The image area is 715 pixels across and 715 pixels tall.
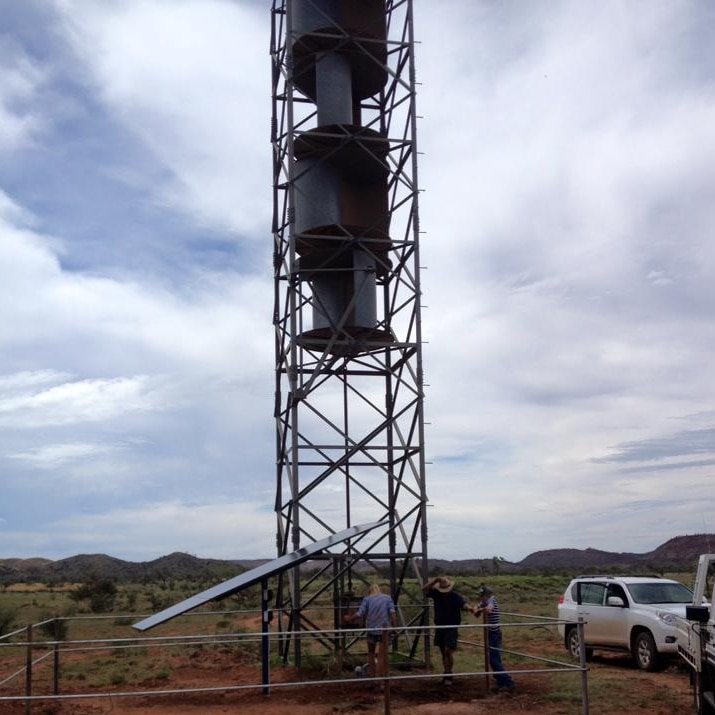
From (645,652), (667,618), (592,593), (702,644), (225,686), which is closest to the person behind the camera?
(702,644)

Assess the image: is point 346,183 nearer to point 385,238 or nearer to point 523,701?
point 385,238

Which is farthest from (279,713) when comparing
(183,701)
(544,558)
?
(544,558)

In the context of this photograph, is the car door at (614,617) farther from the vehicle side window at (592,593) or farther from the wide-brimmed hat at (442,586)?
the wide-brimmed hat at (442,586)

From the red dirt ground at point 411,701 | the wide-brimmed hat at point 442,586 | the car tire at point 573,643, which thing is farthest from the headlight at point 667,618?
the wide-brimmed hat at point 442,586

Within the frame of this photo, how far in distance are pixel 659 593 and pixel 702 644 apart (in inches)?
299

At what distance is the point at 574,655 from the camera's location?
18844 mm

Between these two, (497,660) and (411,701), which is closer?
(411,701)

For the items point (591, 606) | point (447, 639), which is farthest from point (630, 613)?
point (447, 639)

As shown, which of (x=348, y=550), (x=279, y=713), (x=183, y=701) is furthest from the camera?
(x=348, y=550)

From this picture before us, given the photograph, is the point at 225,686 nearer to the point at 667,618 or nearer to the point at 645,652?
the point at 645,652

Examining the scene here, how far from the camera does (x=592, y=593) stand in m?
18.7

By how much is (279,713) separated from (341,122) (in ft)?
38.1

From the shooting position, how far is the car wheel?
653 inches

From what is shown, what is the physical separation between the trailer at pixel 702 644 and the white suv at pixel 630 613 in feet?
16.3
